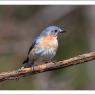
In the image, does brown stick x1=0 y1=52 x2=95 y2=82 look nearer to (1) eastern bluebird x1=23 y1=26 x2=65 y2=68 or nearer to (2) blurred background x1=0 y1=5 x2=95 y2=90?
(1) eastern bluebird x1=23 y1=26 x2=65 y2=68

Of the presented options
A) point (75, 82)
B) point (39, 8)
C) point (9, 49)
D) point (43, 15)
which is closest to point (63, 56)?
point (75, 82)

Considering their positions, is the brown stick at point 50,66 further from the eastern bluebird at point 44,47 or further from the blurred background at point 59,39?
the blurred background at point 59,39

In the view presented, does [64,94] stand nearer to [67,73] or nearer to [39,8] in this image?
[67,73]

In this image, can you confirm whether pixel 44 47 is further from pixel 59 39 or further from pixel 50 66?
pixel 59 39

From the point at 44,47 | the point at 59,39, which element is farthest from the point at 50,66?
the point at 59,39

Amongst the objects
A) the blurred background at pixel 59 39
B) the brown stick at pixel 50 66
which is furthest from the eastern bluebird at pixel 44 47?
the blurred background at pixel 59 39
